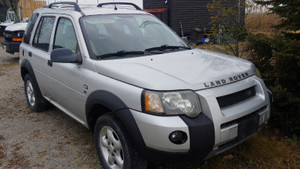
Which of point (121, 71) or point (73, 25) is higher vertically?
point (73, 25)

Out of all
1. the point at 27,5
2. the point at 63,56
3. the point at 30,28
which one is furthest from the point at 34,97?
the point at 27,5

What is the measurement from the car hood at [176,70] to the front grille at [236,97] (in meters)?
0.14

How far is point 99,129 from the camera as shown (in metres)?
2.94

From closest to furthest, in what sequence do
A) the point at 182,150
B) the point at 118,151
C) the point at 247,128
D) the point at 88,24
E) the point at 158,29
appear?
the point at 182,150 < the point at 247,128 < the point at 118,151 < the point at 88,24 < the point at 158,29

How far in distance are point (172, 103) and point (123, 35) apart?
Answer: 142 cm

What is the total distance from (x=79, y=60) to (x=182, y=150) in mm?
1609

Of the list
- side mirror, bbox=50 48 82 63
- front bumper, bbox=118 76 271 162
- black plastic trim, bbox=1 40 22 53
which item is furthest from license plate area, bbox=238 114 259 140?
black plastic trim, bbox=1 40 22 53

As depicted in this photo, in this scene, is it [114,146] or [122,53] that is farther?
[122,53]

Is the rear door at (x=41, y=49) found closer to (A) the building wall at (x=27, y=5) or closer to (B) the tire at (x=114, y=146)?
(B) the tire at (x=114, y=146)

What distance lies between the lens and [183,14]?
1556 cm

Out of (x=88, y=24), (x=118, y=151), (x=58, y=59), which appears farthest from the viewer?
(x=88, y=24)

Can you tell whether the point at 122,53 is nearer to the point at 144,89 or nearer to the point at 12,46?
the point at 144,89

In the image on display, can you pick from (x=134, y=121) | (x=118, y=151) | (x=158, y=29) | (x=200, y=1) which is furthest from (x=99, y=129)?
(x=200, y=1)

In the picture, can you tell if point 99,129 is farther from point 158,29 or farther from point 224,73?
point 158,29
